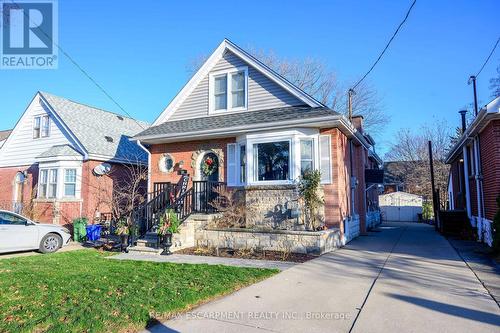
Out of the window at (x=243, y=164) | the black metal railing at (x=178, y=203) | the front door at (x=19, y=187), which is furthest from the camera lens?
the front door at (x=19, y=187)

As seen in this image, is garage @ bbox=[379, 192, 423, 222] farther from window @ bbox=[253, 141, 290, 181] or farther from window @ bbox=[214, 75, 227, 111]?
window @ bbox=[253, 141, 290, 181]

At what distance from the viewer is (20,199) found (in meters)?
18.6

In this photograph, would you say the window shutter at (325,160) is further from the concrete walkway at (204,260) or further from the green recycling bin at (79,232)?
the green recycling bin at (79,232)

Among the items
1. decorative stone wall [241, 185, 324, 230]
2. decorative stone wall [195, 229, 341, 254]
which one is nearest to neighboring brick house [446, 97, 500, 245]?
decorative stone wall [195, 229, 341, 254]

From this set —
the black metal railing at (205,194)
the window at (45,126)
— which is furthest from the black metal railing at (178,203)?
the window at (45,126)

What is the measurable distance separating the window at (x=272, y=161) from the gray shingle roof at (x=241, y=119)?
2.90 ft

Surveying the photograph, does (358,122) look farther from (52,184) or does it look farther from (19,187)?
(19,187)

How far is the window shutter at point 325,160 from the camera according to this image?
36.9ft

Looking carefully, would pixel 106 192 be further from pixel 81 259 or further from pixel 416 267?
pixel 416 267

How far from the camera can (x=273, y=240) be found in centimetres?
983

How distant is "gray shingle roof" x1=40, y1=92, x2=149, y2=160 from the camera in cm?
1675

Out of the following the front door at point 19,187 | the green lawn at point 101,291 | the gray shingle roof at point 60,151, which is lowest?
the green lawn at point 101,291

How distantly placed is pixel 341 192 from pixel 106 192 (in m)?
11.3

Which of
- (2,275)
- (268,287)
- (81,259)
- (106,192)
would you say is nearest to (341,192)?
(268,287)
